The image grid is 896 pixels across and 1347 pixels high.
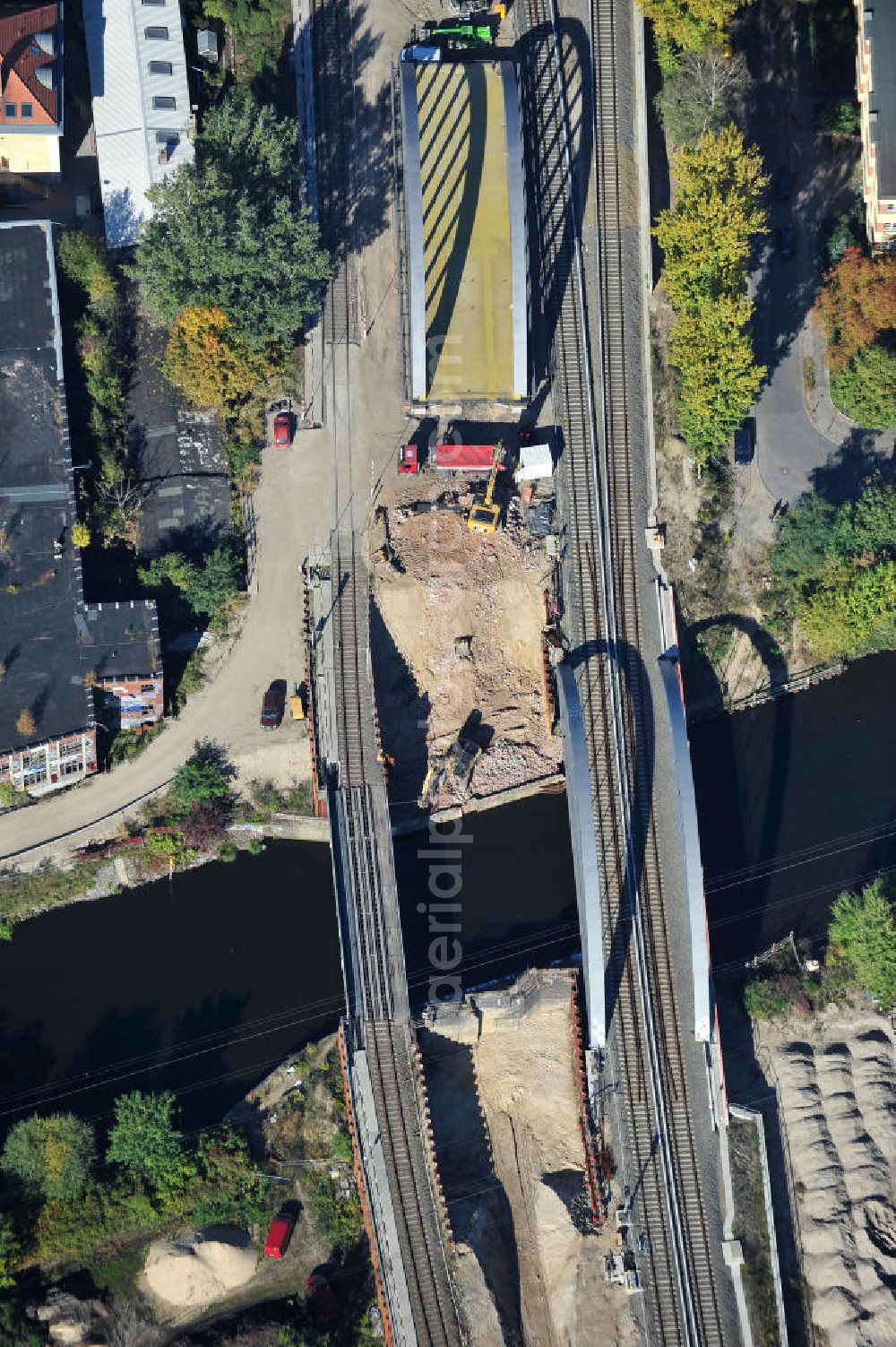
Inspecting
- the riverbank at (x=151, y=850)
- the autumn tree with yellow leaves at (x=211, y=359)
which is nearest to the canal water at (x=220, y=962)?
the riverbank at (x=151, y=850)

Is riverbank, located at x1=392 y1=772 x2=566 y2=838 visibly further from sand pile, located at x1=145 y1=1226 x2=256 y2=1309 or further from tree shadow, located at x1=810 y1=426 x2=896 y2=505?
sand pile, located at x1=145 y1=1226 x2=256 y2=1309

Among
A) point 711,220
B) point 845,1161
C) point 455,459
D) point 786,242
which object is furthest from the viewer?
point 786,242

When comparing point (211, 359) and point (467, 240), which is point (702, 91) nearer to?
point (467, 240)

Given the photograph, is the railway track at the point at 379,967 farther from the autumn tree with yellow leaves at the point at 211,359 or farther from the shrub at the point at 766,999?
the shrub at the point at 766,999

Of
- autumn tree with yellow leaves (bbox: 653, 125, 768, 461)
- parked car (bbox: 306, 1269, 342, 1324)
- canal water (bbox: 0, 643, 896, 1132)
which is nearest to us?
parked car (bbox: 306, 1269, 342, 1324)

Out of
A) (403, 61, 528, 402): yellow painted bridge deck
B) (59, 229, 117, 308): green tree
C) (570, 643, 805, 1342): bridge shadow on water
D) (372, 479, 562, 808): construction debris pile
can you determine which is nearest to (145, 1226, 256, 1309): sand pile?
(570, 643, 805, 1342): bridge shadow on water

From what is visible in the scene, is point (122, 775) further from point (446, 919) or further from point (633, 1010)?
point (633, 1010)

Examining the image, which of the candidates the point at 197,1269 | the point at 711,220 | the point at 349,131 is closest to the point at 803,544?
the point at 711,220
